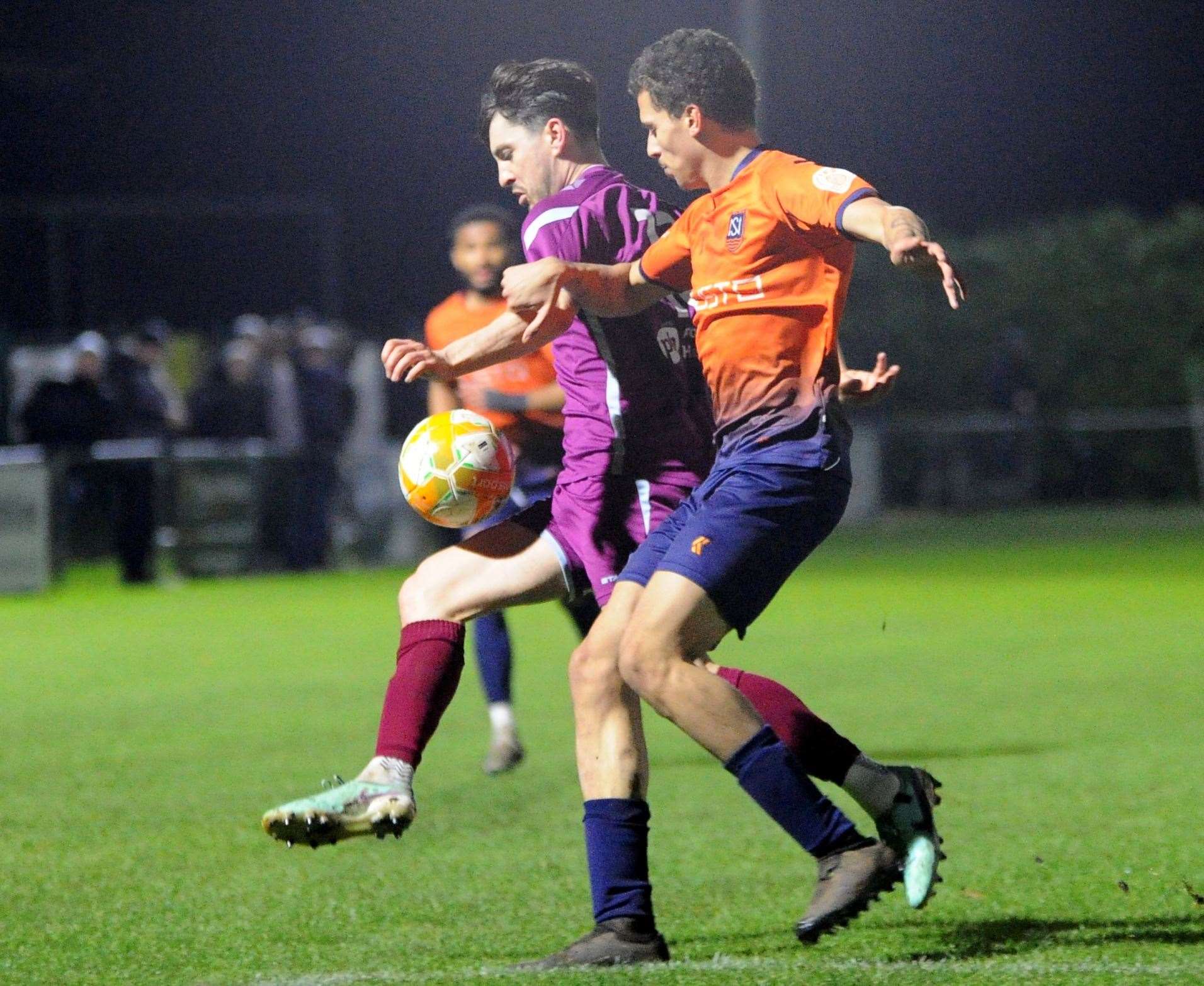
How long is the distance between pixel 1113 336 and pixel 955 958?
23.2 m

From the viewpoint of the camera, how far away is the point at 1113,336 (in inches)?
1064

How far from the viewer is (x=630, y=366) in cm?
529

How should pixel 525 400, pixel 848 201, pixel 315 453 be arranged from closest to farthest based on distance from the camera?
pixel 848 201 < pixel 525 400 < pixel 315 453

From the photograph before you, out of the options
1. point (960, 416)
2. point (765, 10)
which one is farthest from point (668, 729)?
point (765, 10)

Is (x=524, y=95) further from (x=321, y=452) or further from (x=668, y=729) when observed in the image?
(x=321, y=452)

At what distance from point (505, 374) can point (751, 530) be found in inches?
144

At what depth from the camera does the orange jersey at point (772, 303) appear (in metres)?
4.72

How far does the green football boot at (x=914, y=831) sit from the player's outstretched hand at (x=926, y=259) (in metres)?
1.29

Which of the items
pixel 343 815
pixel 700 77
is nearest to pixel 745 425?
pixel 700 77

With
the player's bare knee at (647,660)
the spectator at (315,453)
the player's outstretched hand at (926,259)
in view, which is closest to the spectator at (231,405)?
the spectator at (315,453)

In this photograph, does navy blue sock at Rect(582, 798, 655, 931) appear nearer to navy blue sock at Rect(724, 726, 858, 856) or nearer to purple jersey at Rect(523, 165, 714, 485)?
navy blue sock at Rect(724, 726, 858, 856)

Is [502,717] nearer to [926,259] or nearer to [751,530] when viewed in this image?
[751,530]

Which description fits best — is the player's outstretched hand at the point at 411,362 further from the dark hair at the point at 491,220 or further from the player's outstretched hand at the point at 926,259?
the dark hair at the point at 491,220

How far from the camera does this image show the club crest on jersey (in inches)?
187
